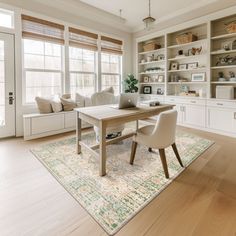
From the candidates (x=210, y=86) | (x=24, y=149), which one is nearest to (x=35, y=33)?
(x=24, y=149)

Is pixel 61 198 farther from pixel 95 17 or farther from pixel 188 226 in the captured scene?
pixel 95 17

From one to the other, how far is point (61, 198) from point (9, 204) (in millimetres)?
487

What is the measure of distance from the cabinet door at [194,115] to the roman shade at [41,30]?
361 cm

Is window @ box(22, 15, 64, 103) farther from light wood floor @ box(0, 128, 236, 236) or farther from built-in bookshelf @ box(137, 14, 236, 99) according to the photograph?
built-in bookshelf @ box(137, 14, 236, 99)

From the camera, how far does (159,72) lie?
540 centimetres

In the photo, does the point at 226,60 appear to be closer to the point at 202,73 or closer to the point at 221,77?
the point at 221,77

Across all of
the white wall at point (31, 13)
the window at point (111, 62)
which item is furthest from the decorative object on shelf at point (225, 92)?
the white wall at point (31, 13)

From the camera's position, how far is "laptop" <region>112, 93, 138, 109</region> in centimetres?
276

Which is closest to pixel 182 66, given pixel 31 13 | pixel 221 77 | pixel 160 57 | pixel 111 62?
pixel 160 57

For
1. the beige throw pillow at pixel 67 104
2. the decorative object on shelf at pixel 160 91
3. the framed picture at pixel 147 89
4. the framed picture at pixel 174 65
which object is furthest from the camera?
the framed picture at pixel 147 89

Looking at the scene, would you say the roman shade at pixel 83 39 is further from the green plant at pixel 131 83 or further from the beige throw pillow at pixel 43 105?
the beige throw pillow at pixel 43 105

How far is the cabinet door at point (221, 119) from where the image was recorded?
3.87 meters

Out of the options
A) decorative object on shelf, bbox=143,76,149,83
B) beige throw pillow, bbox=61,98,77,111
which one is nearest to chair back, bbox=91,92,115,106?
beige throw pillow, bbox=61,98,77,111

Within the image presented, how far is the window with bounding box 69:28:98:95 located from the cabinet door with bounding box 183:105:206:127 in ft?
8.84
